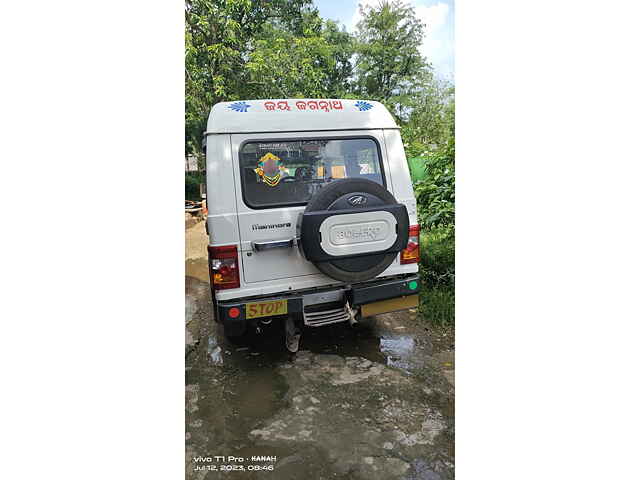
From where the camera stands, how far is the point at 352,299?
315cm

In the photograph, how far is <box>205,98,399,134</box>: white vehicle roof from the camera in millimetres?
3035

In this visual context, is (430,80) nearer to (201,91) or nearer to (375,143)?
(375,143)

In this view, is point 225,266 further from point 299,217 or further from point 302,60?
point 302,60

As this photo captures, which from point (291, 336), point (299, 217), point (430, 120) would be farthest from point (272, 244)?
point (430, 120)

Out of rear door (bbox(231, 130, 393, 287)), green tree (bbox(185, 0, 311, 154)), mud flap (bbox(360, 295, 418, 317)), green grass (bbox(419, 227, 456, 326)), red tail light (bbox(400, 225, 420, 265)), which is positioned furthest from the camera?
green grass (bbox(419, 227, 456, 326))

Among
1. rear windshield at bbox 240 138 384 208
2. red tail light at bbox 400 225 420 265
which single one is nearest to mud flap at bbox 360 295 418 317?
red tail light at bbox 400 225 420 265

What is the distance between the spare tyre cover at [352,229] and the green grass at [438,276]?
763 millimetres

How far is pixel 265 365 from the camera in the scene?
3.32 m

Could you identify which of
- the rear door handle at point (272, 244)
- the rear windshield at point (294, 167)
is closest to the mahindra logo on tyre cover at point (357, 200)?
the rear windshield at point (294, 167)

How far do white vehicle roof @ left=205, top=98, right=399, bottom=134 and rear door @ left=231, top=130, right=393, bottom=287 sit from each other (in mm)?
60

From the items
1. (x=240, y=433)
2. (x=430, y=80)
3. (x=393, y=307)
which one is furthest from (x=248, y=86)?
(x=240, y=433)

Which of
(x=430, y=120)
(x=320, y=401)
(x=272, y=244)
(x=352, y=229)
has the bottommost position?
(x=320, y=401)

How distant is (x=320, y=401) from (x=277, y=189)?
154 cm

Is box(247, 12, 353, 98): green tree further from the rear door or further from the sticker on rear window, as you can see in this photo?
the sticker on rear window
